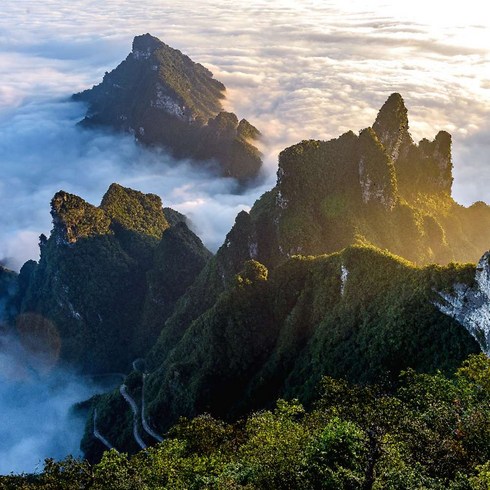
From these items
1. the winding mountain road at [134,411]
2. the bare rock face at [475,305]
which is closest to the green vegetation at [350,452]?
the bare rock face at [475,305]

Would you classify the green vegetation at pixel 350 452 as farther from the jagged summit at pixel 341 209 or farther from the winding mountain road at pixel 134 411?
the jagged summit at pixel 341 209

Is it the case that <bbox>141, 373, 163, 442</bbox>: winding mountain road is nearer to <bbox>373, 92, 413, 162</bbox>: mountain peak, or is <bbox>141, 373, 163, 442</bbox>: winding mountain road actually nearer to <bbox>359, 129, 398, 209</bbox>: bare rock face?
<bbox>359, 129, 398, 209</bbox>: bare rock face

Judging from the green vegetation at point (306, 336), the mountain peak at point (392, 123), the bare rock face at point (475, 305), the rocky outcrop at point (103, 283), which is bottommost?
the rocky outcrop at point (103, 283)

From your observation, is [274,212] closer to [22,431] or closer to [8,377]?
[22,431]

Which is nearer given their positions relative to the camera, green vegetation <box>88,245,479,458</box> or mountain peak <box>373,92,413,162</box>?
green vegetation <box>88,245,479,458</box>

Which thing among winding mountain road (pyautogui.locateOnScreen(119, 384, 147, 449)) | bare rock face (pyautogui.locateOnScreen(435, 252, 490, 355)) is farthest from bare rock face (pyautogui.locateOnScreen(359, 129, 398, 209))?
winding mountain road (pyautogui.locateOnScreen(119, 384, 147, 449))

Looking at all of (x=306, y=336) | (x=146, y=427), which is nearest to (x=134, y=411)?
(x=146, y=427)

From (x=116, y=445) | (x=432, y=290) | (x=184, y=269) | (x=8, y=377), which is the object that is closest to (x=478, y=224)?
(x=184, y=269)
